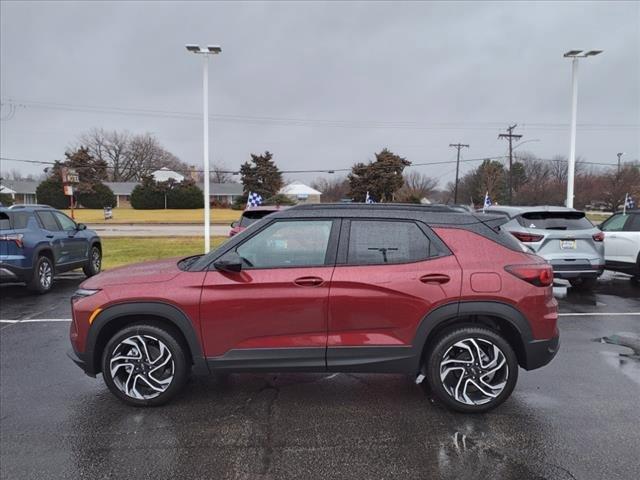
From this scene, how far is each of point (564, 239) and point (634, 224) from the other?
102 inches

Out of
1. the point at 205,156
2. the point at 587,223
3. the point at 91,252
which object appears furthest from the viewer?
the point at 205,156

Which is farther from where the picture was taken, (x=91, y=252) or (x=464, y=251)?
(x=91, y=252)

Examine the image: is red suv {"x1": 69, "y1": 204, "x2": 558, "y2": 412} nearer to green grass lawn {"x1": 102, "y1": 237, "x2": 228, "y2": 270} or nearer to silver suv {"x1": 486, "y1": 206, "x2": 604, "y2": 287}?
silver suv {"x1": 486, "y1": 206, "x2": 604, "y2": 287}

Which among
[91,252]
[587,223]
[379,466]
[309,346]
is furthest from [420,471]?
[91,252]

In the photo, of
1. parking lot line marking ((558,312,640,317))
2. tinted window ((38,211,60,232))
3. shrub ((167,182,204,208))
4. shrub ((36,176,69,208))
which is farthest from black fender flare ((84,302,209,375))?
shrub ((36,176,69,208))

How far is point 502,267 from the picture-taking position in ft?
12.0

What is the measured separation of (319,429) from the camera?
137 inches

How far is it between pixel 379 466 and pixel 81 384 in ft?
9.83

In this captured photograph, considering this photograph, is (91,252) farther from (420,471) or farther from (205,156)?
(420,471)

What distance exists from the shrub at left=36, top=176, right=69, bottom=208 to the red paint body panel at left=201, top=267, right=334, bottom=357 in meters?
65.0

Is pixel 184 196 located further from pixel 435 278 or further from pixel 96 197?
pixel 435 278

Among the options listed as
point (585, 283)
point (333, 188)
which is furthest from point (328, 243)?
point (333, 188)

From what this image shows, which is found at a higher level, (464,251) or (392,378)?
(464,251)

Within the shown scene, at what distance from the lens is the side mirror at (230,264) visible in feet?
11.8
